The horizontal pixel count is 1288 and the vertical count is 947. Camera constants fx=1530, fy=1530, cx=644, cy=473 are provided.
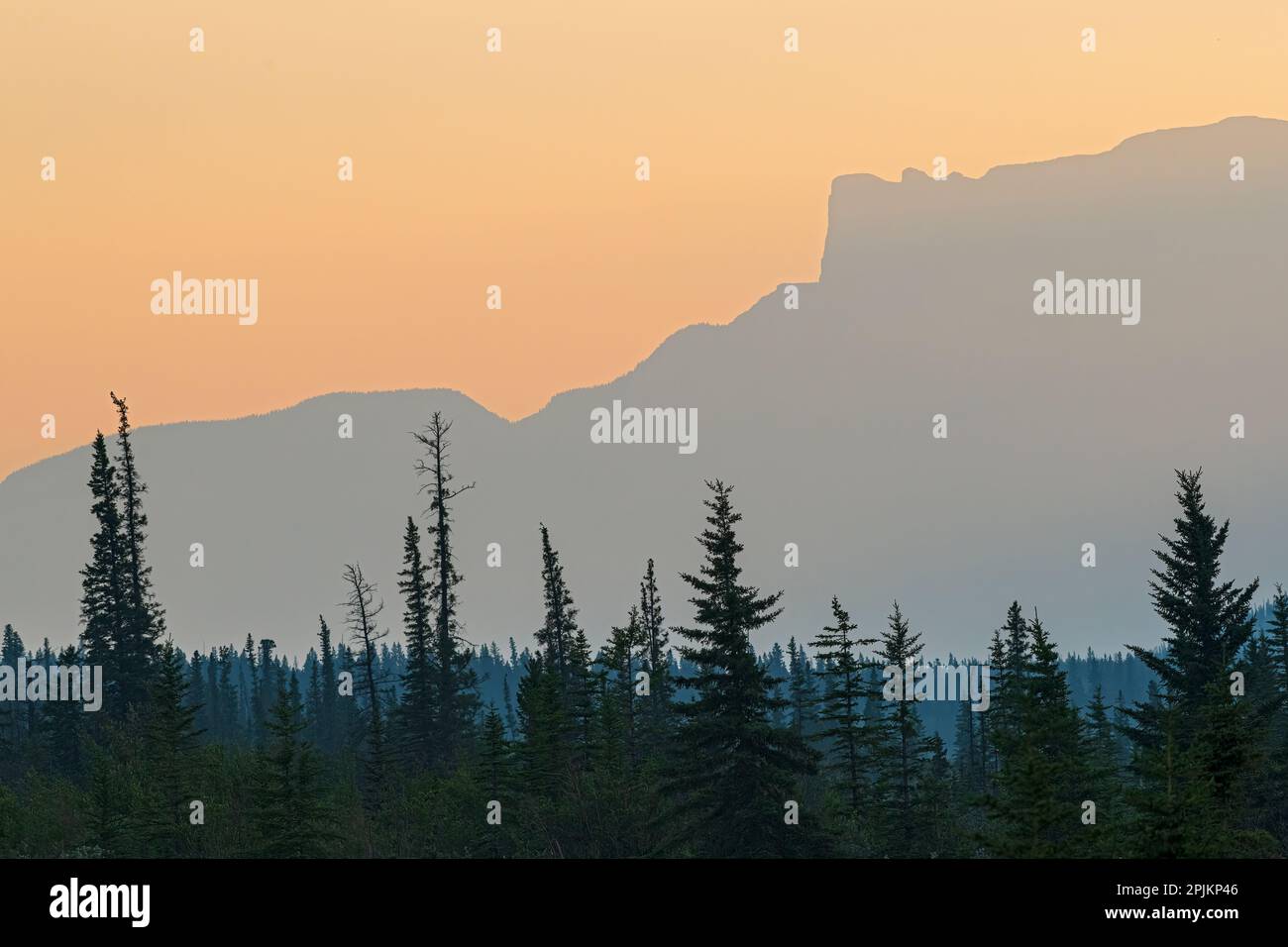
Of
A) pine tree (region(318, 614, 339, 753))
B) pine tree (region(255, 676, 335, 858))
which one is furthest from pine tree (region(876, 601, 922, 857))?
pine tree (region(318, 614, 339, 753))

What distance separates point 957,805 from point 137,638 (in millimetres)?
43431

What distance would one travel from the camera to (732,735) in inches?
1786

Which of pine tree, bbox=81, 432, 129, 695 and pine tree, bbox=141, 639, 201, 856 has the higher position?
pine tree, bbox=81, 432, 129, 695

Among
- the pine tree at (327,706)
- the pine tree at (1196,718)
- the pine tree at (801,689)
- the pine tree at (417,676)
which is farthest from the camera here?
the pine tree at (327,706)

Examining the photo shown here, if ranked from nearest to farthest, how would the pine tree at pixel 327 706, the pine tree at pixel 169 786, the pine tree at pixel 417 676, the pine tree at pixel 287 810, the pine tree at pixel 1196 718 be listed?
the pine tree at pixel 1196 718, the pine tree at pixel 287 810, the pine tree at pixel 169 786, the pine tree at pixel 417 676, the pine tree at pixel 327 706

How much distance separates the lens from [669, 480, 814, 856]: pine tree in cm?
4528

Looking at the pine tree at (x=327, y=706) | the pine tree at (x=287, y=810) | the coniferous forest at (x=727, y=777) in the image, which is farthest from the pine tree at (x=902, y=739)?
the pine tree at (x=327, y=706)

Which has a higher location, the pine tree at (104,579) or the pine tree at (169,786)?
the pine tree at (104,579)

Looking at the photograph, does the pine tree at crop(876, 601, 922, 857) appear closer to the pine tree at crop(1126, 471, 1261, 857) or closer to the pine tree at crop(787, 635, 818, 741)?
the pine tree at crop(1126, 471, 1261, 857)

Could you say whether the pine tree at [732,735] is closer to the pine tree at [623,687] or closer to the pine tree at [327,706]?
the pine tree at [623,687]

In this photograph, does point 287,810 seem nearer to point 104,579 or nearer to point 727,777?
point 727,777

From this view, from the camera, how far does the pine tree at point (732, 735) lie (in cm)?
4528
